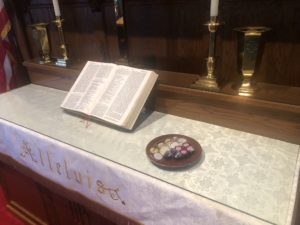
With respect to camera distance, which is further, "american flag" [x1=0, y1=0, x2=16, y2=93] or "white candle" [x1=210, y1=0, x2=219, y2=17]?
"american flag" [x1=0, y1=0, x2=16, y2=93]

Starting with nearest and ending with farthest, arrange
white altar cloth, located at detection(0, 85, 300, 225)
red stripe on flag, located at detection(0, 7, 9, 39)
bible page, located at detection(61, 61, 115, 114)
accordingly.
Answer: white altar cloth, located at detection(0, 85, 300, 225)
bible page, located at detection(61, 61, 115, 114)
red stripe on flag, located at detection(0, 7, 9, 39)

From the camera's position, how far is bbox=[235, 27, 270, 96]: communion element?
0.85m

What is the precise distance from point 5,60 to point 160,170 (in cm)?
149

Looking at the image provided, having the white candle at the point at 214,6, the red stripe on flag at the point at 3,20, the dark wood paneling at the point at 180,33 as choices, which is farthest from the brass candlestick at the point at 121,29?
the red stripe on flag at the point at 3,20

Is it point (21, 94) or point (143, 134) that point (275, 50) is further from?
point (21, 94)

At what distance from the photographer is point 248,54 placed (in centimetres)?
88

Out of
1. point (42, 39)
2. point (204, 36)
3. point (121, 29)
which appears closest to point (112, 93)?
point (121, 29)

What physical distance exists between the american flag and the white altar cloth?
0.71m

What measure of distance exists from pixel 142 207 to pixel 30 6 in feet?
5.01

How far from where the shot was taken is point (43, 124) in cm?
108

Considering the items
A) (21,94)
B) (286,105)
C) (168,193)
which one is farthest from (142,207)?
(21,94)

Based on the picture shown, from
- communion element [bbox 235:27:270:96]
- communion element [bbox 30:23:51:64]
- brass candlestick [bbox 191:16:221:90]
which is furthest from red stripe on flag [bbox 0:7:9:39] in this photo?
communion element [bbox 235:27:270:96]

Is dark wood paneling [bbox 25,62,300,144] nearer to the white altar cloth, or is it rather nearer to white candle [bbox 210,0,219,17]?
the white altar cloth

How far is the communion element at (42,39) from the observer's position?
4.66 feet
